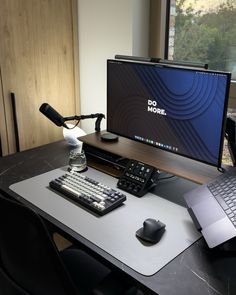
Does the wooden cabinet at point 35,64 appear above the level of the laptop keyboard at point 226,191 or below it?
above

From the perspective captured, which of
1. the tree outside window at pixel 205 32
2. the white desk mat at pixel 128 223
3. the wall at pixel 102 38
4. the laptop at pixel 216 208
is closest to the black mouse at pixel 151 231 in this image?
the white desk mat at pixel 128 223

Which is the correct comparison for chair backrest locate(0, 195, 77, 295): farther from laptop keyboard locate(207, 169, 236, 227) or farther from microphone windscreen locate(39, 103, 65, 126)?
microphone windscreen locate(39, 103, 65, 126)

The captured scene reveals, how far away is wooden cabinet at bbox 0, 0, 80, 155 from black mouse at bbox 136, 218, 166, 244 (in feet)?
4.08

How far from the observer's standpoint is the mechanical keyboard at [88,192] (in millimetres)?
1309

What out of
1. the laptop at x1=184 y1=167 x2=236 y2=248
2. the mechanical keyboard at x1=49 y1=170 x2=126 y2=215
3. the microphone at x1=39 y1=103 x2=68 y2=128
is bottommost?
the mechanical keyboard at x1=49 y1=170 x2=126 y2=215

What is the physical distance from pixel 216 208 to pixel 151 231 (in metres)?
0.22

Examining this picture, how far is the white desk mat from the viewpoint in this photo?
1.07m

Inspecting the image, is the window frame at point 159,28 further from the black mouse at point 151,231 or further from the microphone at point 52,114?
the black mouse at point 151,231

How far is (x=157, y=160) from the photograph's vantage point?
Result: 1534 mm

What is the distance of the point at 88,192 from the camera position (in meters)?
1.39

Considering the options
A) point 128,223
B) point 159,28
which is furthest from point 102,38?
point 128,223

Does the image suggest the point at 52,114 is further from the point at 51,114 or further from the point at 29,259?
the point at 29,259

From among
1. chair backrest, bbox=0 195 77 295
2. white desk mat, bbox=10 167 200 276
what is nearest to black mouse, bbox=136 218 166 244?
white desk mat, bbox=10 167 200 276

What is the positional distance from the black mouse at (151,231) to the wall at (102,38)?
1.21 m
